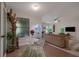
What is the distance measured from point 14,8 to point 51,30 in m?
1.30

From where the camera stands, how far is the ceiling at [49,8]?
341 centimetres

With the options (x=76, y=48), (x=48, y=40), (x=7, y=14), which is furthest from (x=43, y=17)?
(x=76, y=48)

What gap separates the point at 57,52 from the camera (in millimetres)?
3871

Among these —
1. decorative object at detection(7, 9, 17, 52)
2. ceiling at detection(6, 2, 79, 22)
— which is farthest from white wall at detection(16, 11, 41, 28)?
decorative object at detection(7, 9, 17, 52)

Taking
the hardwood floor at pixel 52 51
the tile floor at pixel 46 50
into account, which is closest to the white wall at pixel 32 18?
the tile floor at pixel 46 50

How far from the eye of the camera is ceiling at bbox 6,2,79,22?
341cm

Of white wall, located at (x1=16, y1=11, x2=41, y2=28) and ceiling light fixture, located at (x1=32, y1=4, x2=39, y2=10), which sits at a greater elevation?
ceiling light fixture, located at (x1=32, y1=4, x2=39, y2=10)

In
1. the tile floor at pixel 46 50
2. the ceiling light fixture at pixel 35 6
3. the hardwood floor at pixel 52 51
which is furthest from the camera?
the hardwood floor at pixel 52 51

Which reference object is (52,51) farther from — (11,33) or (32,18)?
(11,33)

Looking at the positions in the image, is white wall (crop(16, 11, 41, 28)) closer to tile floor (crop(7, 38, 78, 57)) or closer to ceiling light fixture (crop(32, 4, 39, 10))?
ceiling light fixture (crop(32, 4, 39, 10))

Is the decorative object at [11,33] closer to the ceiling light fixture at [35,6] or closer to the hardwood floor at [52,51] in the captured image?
the ceiling light fixture at [35,6]

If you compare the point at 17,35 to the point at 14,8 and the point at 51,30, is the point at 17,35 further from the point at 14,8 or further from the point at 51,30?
the point at 51,30

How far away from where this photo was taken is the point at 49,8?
3.62 m

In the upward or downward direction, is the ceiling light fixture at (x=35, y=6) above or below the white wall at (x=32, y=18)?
above
